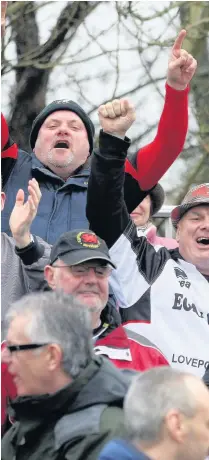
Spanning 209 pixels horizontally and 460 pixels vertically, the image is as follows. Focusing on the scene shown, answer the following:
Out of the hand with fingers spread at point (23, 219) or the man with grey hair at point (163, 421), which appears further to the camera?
the hand with fingers spread at point (23, 219)

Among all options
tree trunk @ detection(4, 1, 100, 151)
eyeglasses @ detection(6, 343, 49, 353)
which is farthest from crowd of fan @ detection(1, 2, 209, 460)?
tree trunk @ detection(4, 1, 100, 151)

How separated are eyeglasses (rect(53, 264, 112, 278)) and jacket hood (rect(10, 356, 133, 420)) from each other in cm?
79

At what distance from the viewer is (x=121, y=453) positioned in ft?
10.3

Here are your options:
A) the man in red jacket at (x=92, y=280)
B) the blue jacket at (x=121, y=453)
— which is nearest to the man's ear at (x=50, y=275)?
the man in red jacket at (x=92, y=280)

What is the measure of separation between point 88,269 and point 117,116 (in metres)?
0.59

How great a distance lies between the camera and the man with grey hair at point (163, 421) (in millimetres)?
3172

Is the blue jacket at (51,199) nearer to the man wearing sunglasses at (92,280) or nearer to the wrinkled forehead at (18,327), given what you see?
the man wearing sunglasses at (92,280)

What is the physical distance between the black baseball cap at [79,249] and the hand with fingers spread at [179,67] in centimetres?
72

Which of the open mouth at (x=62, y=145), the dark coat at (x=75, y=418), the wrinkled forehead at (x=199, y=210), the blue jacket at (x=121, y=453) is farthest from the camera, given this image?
the wrinkled forehead at (x=199, y=210)

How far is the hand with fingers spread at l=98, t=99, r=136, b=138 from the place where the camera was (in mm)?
4457

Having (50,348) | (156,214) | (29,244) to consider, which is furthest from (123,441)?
(156,214)

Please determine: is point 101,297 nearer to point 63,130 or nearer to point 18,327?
point 18,327

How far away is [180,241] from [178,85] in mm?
722

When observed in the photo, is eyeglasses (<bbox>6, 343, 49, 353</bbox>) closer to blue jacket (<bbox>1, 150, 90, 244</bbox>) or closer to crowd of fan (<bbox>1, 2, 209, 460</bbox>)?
crowd of fan (<bbox>1, 2, 209, 460</bbox>)
